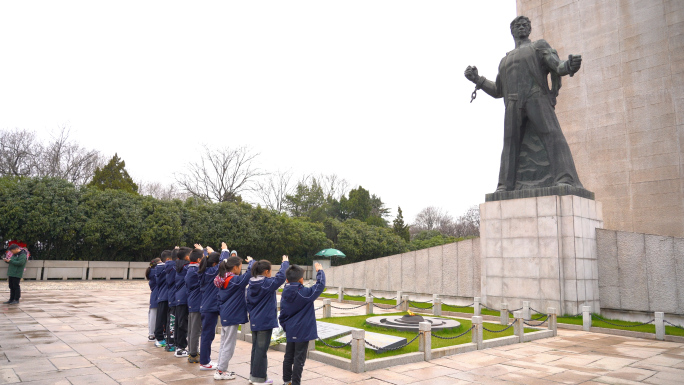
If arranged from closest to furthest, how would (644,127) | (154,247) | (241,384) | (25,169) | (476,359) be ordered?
(241,384)
(476,359)
(644,127)
(154,247)
(25,169)

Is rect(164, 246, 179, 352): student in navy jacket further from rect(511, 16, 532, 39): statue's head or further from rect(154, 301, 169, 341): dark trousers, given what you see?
rect(511, 16, 532, 39): statue's head

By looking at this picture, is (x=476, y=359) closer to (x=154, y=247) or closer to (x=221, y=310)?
(x=221, y=310)

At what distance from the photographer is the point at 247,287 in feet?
18.0

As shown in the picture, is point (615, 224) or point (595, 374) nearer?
point (595, 374)

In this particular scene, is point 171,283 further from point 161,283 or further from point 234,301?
point 234,301

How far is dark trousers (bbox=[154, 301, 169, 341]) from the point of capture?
24.2ft

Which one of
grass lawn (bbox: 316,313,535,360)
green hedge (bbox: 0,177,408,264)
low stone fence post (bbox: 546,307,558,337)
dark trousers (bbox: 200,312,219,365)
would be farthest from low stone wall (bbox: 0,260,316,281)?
low stone fence post (bbox: 546,307,558,337)

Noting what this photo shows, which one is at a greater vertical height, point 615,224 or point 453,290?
point 615,224

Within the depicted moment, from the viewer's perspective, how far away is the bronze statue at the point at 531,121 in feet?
39.1

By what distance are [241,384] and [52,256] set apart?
1983 centimetres

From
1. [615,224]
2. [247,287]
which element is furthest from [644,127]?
[247,287]

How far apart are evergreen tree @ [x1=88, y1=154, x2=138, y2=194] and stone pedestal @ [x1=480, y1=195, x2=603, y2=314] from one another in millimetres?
25695

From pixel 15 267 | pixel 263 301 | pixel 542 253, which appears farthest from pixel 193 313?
pixel 542 253

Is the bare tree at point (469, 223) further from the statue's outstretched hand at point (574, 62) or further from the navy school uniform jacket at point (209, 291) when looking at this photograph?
the navy school uniform jacket at point (209, 291)
